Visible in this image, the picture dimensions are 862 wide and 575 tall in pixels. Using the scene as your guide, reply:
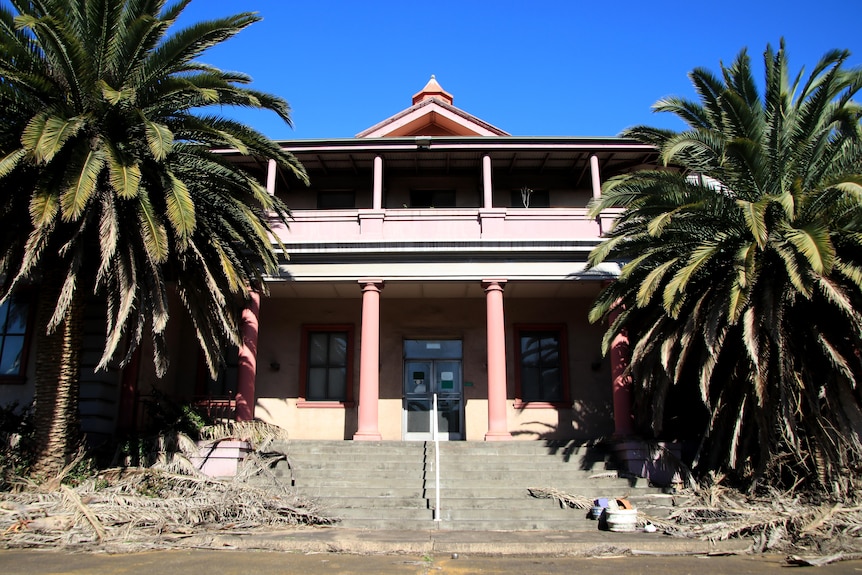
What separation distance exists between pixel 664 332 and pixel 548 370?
5.03m

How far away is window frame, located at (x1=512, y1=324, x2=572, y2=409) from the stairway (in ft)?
9.29

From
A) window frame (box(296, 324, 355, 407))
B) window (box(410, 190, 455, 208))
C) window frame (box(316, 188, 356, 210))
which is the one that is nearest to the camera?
window frame (box(296, 324, 355, 407))

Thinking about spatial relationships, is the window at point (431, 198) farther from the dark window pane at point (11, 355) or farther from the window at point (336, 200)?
the dark window pane at point (11, 355)

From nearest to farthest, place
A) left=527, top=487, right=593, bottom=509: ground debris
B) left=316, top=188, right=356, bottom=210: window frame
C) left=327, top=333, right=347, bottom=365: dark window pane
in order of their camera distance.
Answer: left=527, top=487, right=593, bottom=509: ground debris
left=327, top=333, right=347, bottom=365: dark window pane
left=316, top=188, right=356, bottom=210: window frame

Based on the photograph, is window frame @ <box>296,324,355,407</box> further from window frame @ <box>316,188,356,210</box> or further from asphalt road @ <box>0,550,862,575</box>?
asphalt road @ <box>0,550,862,575</box>

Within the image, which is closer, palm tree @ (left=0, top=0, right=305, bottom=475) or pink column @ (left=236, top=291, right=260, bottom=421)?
palm tree @ (left=0, top=0, right=305, bottom=475)

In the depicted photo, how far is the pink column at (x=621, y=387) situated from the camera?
12438mm

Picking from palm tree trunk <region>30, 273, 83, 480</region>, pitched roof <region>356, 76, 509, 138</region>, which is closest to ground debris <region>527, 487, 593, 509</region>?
palm tree trunk <region>30, 273, 83, 480</region>

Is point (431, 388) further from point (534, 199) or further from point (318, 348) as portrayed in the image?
point (534, 199)

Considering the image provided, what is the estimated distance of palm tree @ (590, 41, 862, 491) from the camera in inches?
374

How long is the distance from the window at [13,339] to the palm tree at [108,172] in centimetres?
366

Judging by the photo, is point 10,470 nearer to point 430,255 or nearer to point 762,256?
point 430,255

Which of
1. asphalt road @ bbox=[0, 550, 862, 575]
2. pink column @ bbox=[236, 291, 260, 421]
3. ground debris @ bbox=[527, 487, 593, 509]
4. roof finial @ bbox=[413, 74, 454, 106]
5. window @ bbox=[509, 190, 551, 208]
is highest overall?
roof finial @ bbox=[413, 74, 454, 106]

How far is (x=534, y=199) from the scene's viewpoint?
16469 mm
